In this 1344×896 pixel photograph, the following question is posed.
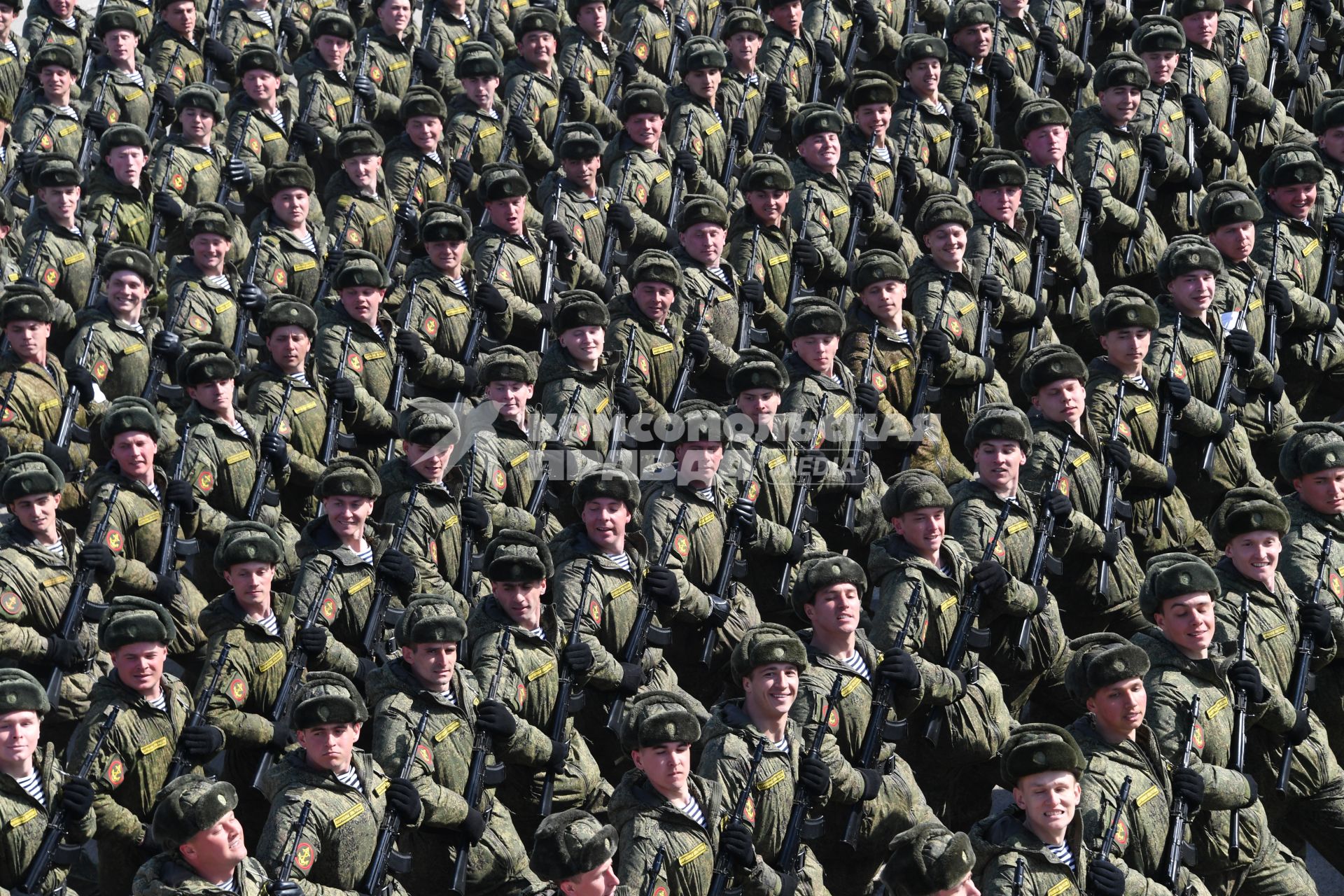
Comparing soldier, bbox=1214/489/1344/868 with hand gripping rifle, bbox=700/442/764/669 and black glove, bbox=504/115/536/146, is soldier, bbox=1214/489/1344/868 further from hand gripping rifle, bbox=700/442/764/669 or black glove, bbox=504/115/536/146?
black glove, bbox=504/115/536/146

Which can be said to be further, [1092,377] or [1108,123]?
[1108,123]

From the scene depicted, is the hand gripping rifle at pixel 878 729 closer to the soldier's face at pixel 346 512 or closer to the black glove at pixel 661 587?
the black glove at pixel 661 587

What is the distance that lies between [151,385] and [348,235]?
2295mm

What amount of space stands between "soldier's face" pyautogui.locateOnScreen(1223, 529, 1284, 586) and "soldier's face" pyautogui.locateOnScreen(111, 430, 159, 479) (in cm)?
594

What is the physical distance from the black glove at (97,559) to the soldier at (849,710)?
3.60m

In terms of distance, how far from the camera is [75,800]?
992 centimetres

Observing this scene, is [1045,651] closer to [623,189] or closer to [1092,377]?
[1092,377]

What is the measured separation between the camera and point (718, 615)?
1222cm

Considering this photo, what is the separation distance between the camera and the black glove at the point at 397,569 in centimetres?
1182

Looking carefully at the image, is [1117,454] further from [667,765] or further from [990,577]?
[667,765]

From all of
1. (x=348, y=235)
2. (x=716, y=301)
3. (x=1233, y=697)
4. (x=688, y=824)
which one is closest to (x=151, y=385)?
(x=348, y=235)

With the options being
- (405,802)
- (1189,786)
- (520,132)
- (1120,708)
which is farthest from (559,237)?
(1189,786)

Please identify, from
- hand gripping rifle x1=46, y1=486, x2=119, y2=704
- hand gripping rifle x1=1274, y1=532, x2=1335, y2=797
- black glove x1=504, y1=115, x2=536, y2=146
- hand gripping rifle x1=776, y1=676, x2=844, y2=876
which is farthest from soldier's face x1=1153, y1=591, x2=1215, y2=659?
black glove x1=504, y1=115, x2=536, y2=146

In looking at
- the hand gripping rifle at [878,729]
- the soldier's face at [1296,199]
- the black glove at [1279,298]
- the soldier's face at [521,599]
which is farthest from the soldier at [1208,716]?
the soldier's face at [1296,199]
